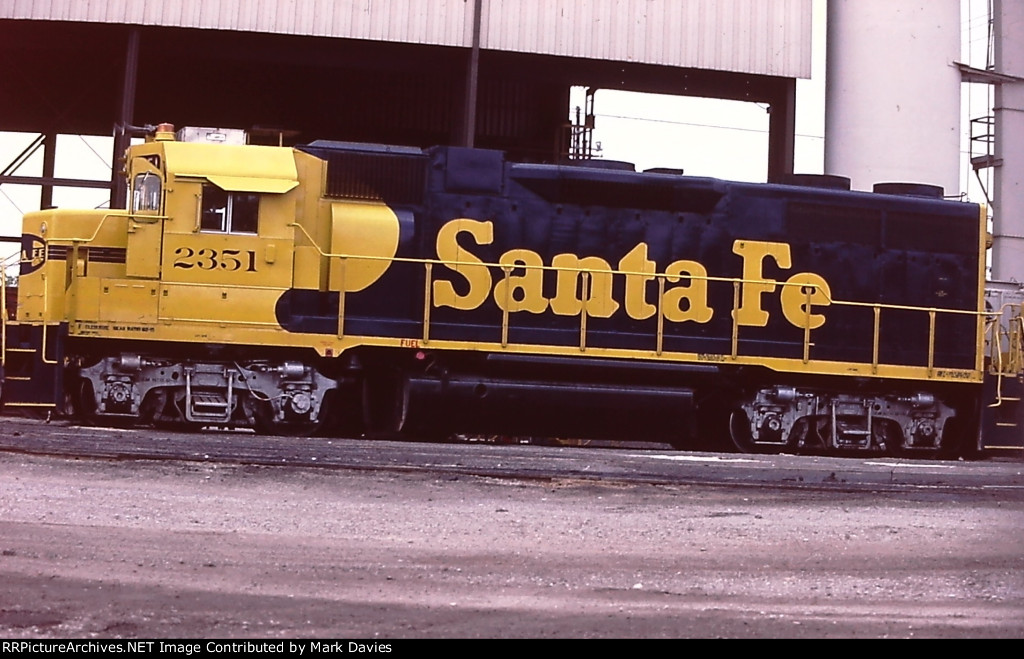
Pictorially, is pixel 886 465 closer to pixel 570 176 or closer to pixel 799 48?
pixel 570 176

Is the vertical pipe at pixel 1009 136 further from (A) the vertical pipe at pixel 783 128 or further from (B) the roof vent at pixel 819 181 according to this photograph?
(B) the roof vent at pixel 819 181

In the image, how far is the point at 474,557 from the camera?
23.2ft

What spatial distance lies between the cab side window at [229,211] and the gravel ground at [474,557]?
3.94m

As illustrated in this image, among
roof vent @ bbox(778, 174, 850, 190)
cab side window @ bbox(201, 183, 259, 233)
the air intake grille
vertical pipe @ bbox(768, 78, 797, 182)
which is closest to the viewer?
cab side window @ bbox(201, 183, 259, 233)

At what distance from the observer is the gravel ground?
213 inches

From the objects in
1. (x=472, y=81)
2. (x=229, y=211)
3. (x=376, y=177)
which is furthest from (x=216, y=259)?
(x=472, y=81)

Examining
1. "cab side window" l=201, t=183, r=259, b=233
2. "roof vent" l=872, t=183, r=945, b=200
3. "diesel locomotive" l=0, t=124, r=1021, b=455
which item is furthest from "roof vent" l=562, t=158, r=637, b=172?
"cab side window" l=201, t=183, r=259, b=233

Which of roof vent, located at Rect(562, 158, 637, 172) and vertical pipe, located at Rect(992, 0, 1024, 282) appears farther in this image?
vertical pipe, located at Rect(992, 0, 1024, 282)

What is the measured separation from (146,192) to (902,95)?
15022 mm

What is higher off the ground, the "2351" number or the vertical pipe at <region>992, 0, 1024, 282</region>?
the vertical pipe at <region>992, 0, 1024, 282</region>

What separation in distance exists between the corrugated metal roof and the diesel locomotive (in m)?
7.26

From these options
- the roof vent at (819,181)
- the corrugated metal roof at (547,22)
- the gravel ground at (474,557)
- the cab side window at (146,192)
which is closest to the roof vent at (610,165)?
the roof vent at (819,181)

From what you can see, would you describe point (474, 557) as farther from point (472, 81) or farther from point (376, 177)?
point (472, 81)

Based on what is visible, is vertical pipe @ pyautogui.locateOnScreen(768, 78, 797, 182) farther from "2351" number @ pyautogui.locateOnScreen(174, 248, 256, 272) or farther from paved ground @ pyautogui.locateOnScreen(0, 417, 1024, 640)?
paved ground @ pyautogui.locateOnScreen(0, 417, 1024, 640)
